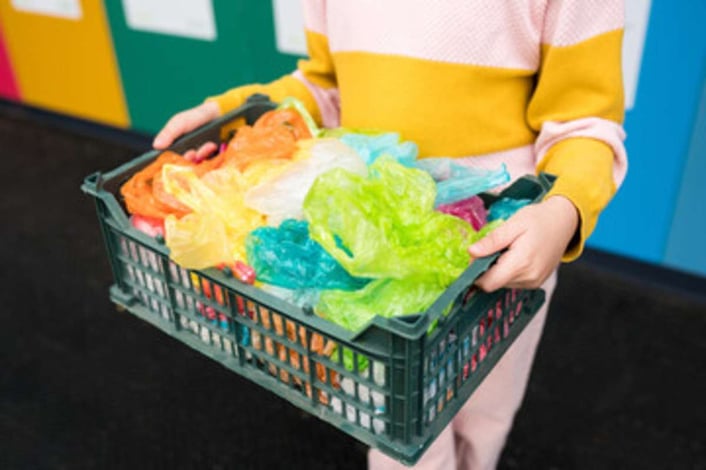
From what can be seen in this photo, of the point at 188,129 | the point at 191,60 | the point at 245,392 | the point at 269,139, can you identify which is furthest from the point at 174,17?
the point at 269,139

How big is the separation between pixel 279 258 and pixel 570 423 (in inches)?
47.6

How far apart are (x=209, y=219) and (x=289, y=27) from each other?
1706 millimetres

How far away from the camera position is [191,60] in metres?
2.76

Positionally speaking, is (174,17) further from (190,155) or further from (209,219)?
(209,219)

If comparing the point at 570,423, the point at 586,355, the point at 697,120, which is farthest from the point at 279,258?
the point at 697,120

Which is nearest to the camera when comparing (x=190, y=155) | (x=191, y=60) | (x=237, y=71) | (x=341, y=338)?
(x=341, y=338)

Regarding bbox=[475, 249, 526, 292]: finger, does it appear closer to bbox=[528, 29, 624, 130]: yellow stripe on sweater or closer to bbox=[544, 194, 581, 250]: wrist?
bbox=[544, 194, 581, 250]: wrist

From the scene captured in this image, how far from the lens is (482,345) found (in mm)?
881

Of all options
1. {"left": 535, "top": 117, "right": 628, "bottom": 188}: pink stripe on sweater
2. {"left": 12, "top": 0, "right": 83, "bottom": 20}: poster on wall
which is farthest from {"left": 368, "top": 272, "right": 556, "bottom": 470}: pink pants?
{"left": 12, "top": 0, "right": 83, "bottom": 20}: poster on wall

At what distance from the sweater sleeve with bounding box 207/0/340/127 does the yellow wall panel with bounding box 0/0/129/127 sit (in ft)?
6.59

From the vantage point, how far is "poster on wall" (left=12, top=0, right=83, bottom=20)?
298 centimetres

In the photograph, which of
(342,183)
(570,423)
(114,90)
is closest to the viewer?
(342,183)

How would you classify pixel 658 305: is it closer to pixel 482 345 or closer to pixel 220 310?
pixel 482 345

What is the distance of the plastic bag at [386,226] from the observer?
2.59 ft
